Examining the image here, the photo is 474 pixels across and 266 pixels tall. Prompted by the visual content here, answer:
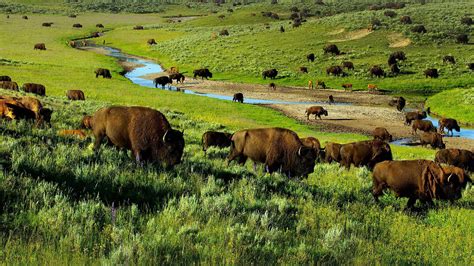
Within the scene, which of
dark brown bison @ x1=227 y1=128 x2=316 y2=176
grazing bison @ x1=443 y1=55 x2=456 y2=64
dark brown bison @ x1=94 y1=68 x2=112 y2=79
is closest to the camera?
dark brown bison @ x1=227 y1=128 x2=316 y2=176

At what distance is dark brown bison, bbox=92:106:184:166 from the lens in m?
9.55

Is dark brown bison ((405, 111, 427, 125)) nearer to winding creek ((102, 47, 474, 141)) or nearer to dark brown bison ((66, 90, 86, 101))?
winding creek ((102, 47, 474, 141))

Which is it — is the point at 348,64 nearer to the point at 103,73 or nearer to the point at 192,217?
the point at 103,73

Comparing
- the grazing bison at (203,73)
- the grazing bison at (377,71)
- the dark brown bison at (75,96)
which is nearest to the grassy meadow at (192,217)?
the dark brown bison at (75,96)

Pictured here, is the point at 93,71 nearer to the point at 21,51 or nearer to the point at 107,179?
the point at 21,51

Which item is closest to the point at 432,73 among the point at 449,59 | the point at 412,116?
the point at 449,59

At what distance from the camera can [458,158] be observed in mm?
19062

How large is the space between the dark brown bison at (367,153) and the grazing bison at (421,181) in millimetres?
4815

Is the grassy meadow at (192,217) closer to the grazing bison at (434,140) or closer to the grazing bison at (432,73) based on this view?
the grazing bison at (434,140)

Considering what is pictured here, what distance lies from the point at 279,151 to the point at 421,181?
11.9 ft

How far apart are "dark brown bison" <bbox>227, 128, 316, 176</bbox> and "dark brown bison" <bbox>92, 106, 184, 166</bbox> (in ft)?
10.6

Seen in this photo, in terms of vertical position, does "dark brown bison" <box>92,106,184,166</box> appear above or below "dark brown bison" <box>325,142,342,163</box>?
above

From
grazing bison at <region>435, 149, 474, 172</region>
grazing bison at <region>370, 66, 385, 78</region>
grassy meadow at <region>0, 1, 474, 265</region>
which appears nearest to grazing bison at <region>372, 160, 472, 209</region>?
grassy meadow at <region>0, 1, 474, 265</region>

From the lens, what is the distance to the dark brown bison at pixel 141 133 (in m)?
9.55
